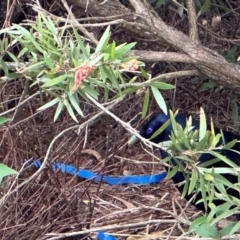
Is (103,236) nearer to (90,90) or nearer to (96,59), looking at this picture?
(90,90)

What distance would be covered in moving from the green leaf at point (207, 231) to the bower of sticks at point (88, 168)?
22cm

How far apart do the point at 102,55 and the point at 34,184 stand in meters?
1.14

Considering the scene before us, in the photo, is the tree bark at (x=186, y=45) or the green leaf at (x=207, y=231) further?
the tree bark at (x=186, y=45)

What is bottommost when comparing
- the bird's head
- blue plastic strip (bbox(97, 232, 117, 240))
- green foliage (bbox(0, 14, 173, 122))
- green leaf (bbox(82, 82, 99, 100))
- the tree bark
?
blue plastic strip (bbox(97, 232, 117, 240))

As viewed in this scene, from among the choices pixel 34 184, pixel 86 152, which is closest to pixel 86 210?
pixel 34 184

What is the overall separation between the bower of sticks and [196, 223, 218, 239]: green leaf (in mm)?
223

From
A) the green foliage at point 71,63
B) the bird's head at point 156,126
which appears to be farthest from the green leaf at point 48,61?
the bird's head at point 156,126

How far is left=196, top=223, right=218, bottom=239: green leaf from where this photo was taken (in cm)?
174

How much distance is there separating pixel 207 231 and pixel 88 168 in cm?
132

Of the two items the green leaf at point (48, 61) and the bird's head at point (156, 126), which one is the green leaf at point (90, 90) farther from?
the bird's head at point (156, 126)

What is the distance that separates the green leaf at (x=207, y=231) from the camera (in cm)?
174

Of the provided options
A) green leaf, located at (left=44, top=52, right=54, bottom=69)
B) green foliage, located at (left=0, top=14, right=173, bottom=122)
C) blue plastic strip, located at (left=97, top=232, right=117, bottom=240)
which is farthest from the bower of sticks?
green leaf, located at (left=44, top=52, right=54, bottom=69)

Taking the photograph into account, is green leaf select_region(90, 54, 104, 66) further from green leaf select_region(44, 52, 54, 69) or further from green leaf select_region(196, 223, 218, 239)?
green leaf select_region(196, 223, 218, 239)

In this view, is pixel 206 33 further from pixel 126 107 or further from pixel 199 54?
pixel 199 54
